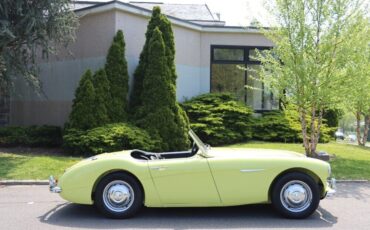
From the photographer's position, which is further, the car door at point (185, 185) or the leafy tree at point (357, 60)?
the leafy tree at point (357, 60)

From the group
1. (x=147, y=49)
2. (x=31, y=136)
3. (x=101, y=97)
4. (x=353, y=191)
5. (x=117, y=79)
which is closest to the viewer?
(x=353, y=191)

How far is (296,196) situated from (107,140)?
6.67 m

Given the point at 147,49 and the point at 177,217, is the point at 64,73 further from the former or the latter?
the point at 177,217

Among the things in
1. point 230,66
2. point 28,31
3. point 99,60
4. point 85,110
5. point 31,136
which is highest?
point 28,31

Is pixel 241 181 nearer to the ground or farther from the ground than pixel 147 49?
nearer to the ground

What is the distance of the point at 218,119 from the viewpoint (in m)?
15.5

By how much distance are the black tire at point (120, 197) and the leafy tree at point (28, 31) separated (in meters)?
6.50

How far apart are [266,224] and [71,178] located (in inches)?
108

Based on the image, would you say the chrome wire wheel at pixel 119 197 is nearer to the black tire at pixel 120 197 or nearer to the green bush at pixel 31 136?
the black tire at pixel 120 197

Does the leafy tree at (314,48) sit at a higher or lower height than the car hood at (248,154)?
higher

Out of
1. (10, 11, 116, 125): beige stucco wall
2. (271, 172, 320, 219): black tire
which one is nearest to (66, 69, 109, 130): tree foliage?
(10, 11, 116, 125): beige stucco wall

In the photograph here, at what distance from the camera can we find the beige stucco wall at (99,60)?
47.4ft

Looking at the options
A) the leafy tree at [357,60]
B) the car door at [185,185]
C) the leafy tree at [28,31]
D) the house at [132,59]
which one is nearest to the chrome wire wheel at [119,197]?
the car door at [185,185]

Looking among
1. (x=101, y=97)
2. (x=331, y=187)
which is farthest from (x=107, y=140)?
(x=331, y=187)
